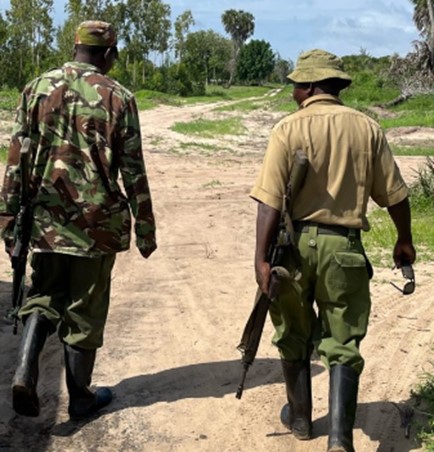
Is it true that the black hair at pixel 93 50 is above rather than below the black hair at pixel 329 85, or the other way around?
above

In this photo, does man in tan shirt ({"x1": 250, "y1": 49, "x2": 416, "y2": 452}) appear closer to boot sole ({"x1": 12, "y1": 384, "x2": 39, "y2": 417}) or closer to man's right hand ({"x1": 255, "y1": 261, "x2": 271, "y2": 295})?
man's right hand ({"x1": 255, "y1": 261, "x2": 271, "y2": 295})

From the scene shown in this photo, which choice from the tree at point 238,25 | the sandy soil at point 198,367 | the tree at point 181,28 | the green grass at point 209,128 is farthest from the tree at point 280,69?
the sandy soil at point 198,367

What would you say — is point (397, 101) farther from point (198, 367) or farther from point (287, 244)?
point (287, 244)

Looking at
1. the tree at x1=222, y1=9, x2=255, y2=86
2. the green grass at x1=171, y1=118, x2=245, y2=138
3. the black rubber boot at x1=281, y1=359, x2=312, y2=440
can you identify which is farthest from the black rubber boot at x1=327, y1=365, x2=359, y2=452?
the tree at x1=222, y1=9, x2=255, y2=86

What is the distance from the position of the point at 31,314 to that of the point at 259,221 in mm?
1262

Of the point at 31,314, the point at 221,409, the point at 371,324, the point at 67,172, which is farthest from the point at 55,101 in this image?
the point at 371,324

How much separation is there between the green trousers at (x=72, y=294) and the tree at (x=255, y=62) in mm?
77102

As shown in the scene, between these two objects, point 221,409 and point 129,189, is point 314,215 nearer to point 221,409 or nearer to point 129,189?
point 129,189

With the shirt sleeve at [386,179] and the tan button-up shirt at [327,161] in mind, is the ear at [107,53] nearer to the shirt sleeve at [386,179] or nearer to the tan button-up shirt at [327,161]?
the tan button-up shirt at [327,161]

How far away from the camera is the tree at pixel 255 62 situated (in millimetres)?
79562

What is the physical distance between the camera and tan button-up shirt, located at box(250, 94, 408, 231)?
10.7 feet

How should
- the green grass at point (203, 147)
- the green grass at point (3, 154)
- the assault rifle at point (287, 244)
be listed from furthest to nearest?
the green grass at point (203, 147), the green grass at point (3, 154), the assault rifle at point (287, 244)

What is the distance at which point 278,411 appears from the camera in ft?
13.3

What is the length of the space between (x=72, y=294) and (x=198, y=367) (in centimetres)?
121
